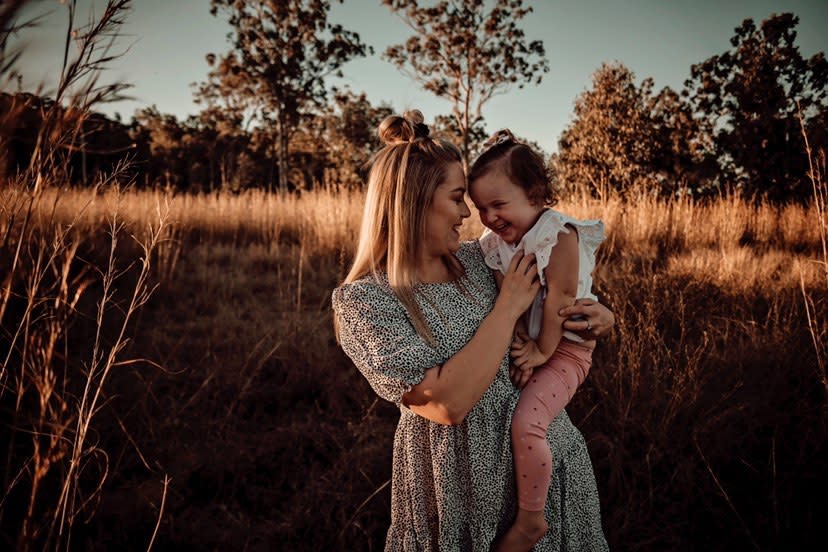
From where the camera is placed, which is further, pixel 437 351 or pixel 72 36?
pixel 437 351

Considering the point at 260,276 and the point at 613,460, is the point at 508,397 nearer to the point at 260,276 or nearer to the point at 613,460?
the point at 613,460

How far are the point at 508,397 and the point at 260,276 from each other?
3856mm

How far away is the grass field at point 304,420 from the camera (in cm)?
183

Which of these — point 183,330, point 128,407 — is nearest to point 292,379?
point 128,407

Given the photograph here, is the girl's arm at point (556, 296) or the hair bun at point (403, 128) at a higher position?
the hair bun at point (403, 128)

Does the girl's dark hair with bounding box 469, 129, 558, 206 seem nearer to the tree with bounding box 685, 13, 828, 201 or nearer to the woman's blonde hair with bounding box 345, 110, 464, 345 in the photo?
the woman's blonde hair with bounding box 345, 110, 464, 345

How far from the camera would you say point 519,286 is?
1.33 metres

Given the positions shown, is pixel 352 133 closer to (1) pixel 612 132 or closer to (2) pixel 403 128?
(1) pixel 612 132

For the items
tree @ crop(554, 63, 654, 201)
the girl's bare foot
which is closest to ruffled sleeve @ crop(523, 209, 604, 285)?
the girl's bare foot

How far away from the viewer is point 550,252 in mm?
1480

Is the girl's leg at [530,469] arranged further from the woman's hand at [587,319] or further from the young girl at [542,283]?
the woman's hand at [587,319]

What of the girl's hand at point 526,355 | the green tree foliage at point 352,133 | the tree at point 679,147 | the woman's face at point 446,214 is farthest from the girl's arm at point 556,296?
the green tree foliage at point 352,133

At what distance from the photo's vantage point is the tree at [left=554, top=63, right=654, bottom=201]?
11.6m

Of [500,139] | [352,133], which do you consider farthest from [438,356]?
[352,133]
